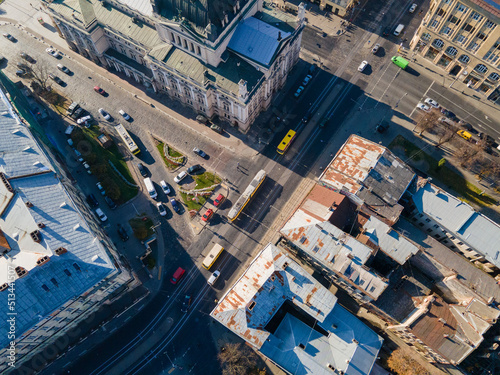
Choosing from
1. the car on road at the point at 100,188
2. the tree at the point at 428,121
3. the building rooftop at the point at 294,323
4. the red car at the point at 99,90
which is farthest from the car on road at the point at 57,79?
the tree at the point at 428,121

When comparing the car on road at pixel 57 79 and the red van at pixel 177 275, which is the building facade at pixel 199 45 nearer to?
the car on road at pixel 57 79

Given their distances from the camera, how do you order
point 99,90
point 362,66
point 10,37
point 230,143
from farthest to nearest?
point 10,37
point 362,66
point 99,90
point 230,143

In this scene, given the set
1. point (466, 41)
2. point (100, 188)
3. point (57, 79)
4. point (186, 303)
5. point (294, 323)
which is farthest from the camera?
point (57, 79)

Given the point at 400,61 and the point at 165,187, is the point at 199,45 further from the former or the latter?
the point at 400,61

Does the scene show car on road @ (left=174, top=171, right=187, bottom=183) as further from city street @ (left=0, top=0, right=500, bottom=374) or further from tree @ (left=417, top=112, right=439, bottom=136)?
tree @ (left=417, top=112, right=439, bottom=136)

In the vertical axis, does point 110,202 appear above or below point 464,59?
below

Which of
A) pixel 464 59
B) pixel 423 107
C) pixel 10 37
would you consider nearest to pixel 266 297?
pixel 423 107

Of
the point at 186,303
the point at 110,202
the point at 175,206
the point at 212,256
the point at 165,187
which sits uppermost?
the point at 165,187

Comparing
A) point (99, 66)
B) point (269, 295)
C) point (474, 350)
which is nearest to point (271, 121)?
point (269, 295)
